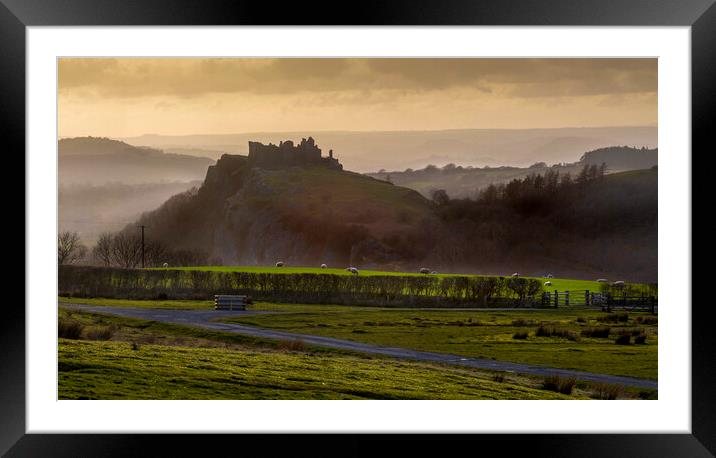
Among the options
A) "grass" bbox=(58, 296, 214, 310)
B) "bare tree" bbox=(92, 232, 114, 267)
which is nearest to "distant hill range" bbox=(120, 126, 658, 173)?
"bare tree" bbox=(92, 232, 114, 267)

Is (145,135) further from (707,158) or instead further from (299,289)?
(707,158)

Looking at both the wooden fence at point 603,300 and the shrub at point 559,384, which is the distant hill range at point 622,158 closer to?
the wooden fence at point 603,300

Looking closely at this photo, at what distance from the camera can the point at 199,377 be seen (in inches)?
401

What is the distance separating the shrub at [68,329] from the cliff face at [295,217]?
552 inches

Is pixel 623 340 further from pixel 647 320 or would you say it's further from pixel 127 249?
pixel 127 249

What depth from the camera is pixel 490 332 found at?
21.9 metres

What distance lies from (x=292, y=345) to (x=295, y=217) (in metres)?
26.4

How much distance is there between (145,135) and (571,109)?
2009 cm

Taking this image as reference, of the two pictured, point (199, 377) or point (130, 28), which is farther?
point (199, 377)

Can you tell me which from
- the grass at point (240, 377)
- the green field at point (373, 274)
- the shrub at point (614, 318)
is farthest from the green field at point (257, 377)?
the green field at point (373, 274)

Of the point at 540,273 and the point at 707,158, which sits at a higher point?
the point at 707,158

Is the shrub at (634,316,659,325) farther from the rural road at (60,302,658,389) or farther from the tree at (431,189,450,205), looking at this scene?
the tree at (431,189,450,205)

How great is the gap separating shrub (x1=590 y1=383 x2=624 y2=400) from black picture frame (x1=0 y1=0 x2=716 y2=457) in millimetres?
8388

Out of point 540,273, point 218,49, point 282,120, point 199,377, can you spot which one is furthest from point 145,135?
→ point 218,49
